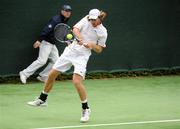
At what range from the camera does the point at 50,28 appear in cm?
1310

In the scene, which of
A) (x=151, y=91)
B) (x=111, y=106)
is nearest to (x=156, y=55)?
(x=151, y=91)

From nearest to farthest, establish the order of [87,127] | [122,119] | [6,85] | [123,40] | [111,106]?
1. [87,127]
2. [122,119]
3. [111,106]
4. [6,85]
5. [123,40]

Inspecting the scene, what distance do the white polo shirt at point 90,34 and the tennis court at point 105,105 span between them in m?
1.10

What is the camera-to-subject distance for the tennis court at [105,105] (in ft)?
30.8

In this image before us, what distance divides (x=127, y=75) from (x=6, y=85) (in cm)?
294

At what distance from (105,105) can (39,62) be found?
262 cm

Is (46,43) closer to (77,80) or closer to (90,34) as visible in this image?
(90,34)

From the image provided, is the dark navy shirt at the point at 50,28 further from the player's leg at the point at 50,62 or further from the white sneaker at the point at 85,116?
the white sneaker at the point at 85,116

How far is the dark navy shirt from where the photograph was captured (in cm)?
1312

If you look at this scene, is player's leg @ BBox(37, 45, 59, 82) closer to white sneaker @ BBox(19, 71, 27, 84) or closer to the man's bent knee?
white sneaker @ BBox(19, 71, 27, 84)

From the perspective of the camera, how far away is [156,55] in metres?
14.7

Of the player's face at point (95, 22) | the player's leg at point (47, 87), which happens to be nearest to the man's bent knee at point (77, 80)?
the player's leg at point (47, 87)

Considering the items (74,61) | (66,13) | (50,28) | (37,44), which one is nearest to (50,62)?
(37,44)

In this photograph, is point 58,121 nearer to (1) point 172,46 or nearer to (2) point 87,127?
(2) point 87,127
